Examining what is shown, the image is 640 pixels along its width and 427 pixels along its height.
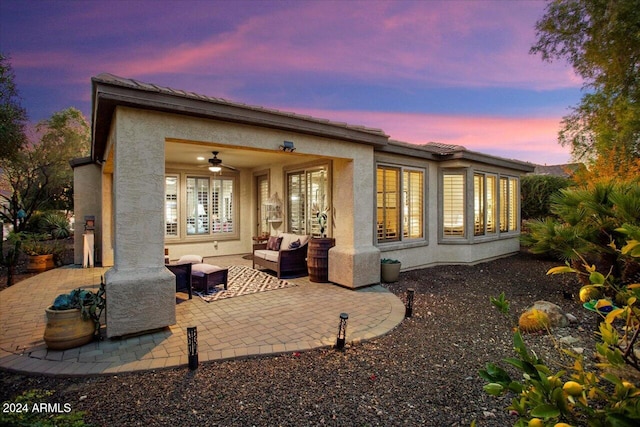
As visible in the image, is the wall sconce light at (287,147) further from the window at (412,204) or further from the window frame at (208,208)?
the window frame at (208,208)

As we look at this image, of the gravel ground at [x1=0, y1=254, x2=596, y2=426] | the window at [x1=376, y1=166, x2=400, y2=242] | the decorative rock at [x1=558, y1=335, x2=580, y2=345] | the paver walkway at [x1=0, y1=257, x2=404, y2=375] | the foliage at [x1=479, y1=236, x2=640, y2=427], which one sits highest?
the window at [x1=376, y1=166, x2=400, y2=242]

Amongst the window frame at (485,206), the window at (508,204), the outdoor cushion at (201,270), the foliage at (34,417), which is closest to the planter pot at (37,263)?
the outdoor cushion at (201,270)

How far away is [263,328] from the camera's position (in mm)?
4820

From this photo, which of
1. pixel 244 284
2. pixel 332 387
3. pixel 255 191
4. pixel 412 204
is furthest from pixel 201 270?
pixel 412 204

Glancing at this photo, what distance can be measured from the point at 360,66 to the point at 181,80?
633cm

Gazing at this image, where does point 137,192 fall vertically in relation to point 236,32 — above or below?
below

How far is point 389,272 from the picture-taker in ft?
25.6

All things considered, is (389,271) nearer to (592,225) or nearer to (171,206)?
(592,225)

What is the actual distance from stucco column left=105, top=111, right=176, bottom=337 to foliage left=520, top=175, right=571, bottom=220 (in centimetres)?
1696

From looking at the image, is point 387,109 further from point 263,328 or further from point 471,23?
point 263,328

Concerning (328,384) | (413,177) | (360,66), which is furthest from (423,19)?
(328,384)

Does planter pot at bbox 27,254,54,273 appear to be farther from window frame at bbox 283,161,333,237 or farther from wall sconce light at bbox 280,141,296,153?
wall sconce light at bbox 280,141,296,153

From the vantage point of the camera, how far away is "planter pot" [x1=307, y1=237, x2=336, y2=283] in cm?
767

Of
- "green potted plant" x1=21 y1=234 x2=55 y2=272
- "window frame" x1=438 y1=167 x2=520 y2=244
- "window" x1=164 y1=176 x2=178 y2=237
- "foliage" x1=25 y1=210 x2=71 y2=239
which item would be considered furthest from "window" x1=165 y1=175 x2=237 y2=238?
"foliage" x1=25 y1=210 x2=71 y2=239
